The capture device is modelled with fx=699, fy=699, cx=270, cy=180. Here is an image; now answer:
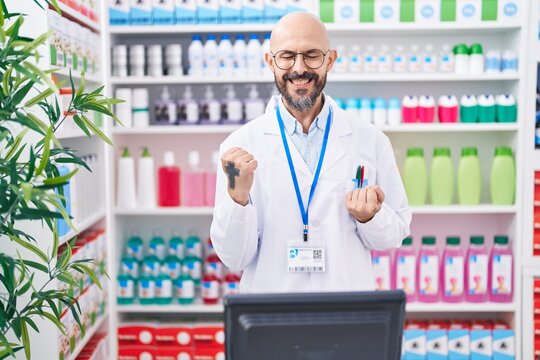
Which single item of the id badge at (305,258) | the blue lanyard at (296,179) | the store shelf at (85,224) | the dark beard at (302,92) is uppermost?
the dark beard at (302,92)

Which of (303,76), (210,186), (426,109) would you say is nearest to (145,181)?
(210,186)

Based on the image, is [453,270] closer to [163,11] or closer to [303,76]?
[163,11]

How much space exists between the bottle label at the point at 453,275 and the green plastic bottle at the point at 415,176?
394 millimetres

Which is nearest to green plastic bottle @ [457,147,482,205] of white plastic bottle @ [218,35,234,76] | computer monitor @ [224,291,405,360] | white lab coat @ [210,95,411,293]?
white plastic bottle @ [218,35,234,76]

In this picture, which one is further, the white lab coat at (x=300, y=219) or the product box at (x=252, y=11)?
the product box at (x=252, y=11)

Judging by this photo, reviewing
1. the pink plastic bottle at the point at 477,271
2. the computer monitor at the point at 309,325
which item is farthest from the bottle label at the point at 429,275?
the computer monitor at the point at 309,325

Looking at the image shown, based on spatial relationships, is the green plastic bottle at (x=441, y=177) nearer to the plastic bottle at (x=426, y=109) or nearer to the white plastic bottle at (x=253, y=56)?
the plastic bottle at (x=426, y=109)

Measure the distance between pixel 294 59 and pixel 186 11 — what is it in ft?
7.00

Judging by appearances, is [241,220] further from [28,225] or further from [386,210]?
[28,225]

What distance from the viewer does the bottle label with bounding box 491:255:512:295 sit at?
13.6ft

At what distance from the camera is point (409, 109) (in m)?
4.15

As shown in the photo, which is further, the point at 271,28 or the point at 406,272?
the point at 406,272

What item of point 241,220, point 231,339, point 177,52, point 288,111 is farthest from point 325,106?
point 177,52

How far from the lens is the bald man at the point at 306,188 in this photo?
217 centimetres
